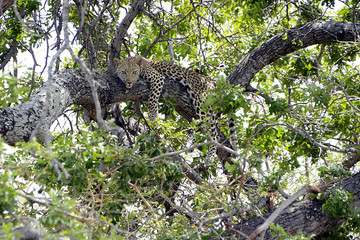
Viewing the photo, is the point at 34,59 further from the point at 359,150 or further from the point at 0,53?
the point at 359,150

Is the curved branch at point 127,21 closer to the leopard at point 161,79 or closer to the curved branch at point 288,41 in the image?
the leopard at point 161,79

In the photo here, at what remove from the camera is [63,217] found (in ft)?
8.54

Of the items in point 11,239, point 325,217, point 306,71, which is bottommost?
point 325,217

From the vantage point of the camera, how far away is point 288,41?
5684mm

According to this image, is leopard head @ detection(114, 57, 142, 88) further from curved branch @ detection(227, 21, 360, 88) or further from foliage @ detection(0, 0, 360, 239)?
curved branch @ detection(227, 21, 360, 88)

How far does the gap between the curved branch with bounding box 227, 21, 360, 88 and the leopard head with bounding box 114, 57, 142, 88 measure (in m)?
1.19

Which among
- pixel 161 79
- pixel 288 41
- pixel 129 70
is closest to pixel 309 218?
pixel 288 41

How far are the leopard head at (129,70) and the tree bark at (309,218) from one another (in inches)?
85.8

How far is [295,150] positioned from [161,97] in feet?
5.61

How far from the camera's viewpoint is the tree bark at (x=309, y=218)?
4090 mm

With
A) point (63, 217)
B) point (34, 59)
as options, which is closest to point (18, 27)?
point (34, 59)

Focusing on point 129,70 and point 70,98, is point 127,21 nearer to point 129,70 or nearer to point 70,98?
point 129,70

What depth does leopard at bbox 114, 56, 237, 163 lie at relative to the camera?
5793 millimetres

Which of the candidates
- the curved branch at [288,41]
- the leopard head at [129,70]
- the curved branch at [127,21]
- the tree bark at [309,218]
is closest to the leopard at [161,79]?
the leopard head at [129,70]
